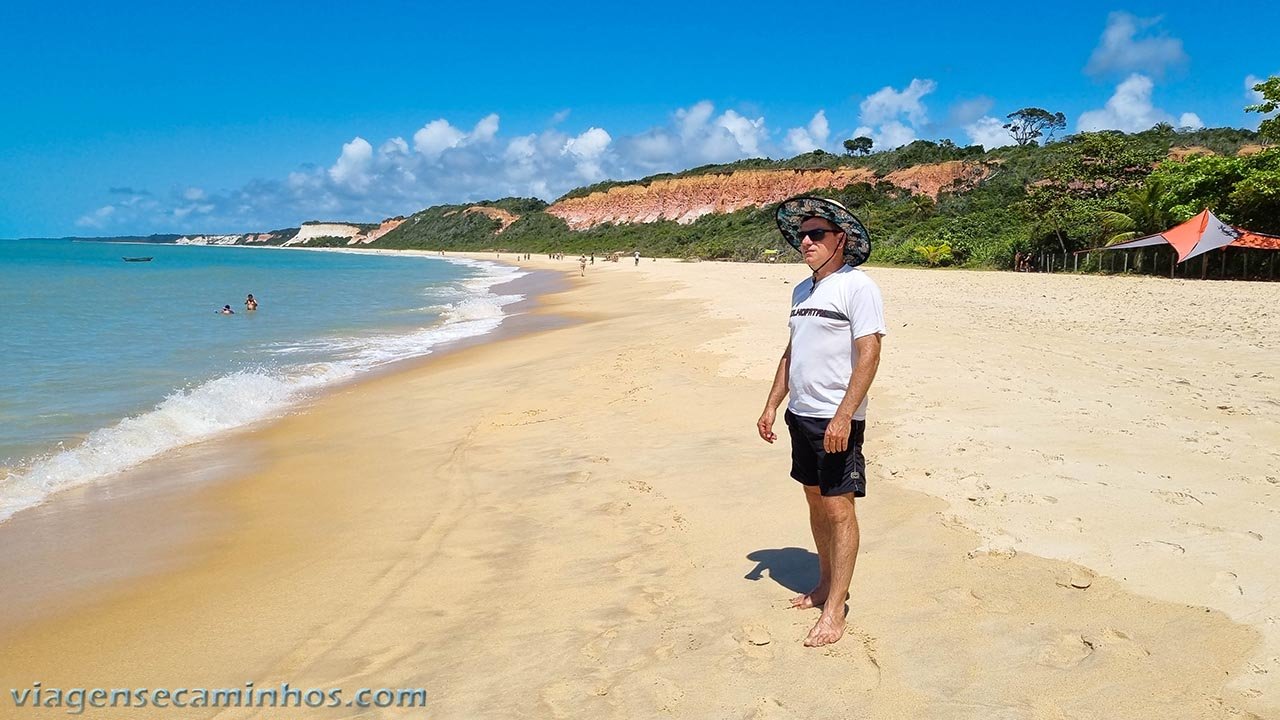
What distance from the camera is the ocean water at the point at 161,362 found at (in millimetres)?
6918

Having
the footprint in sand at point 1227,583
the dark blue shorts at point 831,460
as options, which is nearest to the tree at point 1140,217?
the footprint in sand at point 1227,583

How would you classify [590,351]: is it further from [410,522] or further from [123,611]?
[123,611]

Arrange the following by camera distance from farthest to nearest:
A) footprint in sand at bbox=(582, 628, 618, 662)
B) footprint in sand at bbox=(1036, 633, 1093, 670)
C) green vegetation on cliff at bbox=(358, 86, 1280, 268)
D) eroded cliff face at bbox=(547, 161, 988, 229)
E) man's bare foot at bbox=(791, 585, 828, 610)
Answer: eroded cliff face at bbox=(547, 161, 988, 229), green vegetation on cliff at bbox=(358, 86, 1280, 268), man's bare foot at bbox=(791, 585, 828, 610), footprint in sand at bbox=(582, 628, 618, 662), footprint in sand at bbox=(1036, 633, 1093, 670)

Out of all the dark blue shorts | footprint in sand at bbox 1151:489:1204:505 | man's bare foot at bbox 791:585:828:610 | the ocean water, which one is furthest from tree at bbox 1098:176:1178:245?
the dark blue shorts

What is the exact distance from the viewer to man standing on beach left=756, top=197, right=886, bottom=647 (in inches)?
109

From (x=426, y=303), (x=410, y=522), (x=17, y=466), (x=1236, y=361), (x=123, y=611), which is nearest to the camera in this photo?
(x=123, y=611)

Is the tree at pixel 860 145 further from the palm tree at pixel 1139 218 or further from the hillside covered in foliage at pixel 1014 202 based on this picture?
the palm tree at pixel 1139 218

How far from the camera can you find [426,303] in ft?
79.6

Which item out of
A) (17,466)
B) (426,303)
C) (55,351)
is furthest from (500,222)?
(17,466)

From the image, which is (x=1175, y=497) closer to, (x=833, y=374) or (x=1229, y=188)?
(x=833, y=374)

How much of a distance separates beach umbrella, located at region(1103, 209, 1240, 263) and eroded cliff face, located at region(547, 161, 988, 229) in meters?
33.9

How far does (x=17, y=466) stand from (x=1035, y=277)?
26.0 meters

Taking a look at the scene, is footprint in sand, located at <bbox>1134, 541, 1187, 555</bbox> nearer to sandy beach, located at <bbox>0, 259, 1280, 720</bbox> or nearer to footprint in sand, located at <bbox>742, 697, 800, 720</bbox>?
sandy beach, located at <bbox>0, 259, 1280, 720</bbox>

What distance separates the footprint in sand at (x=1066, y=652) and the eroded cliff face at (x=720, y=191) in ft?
189
